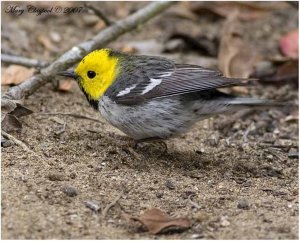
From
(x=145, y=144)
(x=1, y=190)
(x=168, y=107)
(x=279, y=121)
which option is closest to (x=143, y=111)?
(x=168, y=107)

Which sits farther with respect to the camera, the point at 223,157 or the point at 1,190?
the point at 223,157

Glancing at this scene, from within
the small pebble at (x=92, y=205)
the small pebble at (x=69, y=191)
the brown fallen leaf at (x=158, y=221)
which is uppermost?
the small pebble at (x=69, y=191)

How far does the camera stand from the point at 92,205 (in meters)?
4.16

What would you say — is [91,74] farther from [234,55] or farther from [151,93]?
[234,55]

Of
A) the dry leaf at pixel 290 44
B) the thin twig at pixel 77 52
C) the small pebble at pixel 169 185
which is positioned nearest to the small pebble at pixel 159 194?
the small pebble at pixel 169 185

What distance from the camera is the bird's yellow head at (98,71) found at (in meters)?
5.55

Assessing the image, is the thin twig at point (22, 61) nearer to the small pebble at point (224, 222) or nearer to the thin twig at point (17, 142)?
the thin twig at point (17, 142)

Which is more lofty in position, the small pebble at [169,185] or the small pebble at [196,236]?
the small pebble at [196,236]

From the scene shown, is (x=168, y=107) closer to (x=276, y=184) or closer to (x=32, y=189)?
(x=276, y=184)

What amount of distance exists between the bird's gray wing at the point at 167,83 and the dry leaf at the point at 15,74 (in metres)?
1.33

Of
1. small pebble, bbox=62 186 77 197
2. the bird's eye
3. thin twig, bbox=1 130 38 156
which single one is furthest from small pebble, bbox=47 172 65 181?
the bird's eye

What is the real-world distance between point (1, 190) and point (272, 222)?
1.79m

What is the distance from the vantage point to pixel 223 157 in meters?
5.68

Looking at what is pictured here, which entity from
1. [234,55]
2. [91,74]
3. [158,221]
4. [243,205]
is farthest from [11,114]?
[234,55]
